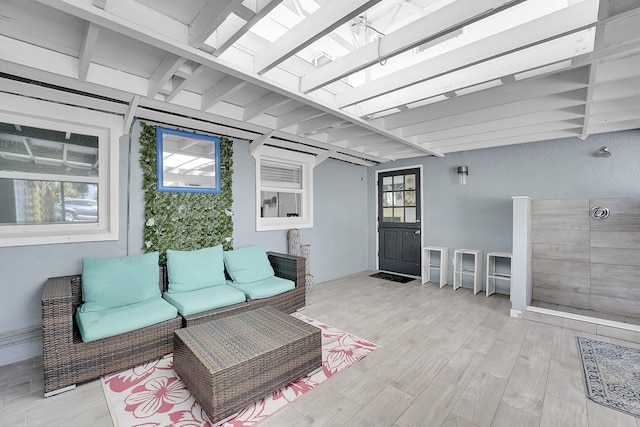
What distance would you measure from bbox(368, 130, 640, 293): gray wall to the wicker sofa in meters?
4.14

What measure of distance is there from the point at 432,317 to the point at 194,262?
2.96 metres

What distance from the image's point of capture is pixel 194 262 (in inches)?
123

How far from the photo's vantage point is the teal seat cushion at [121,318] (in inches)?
84.9

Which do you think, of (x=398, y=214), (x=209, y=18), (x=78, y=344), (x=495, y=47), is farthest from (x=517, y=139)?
(x=78, y=344)

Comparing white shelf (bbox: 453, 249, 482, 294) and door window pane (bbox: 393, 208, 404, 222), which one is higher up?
door window pane (bbox: 393, 208, 404, 222)

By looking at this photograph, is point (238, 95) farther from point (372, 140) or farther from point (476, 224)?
point (476, 224)

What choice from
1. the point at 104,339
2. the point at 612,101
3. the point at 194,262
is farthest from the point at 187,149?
the point at 612,101

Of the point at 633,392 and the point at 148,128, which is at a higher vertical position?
the point at 148,128

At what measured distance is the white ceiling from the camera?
158 cm

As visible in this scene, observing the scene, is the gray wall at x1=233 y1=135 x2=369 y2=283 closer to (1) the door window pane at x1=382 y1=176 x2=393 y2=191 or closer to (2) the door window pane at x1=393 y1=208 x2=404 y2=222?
(1) the door window pane at x1=382 y1=176 x2=393 y2=191

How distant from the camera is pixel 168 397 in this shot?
200 cm

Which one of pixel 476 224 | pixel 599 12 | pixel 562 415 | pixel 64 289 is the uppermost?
pixel 599 12

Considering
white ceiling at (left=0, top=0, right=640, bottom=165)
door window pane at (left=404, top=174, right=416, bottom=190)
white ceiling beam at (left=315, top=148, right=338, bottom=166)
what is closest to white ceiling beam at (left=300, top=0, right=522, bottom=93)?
white ceiling at (left=0, top=0, right=640, bottom=165)

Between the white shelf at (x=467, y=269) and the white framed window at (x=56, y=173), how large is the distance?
487 centimetres
